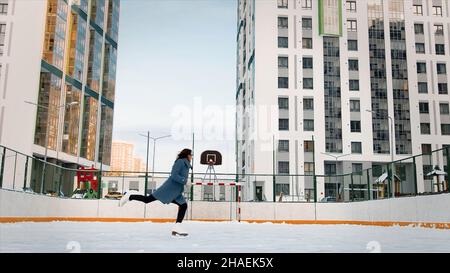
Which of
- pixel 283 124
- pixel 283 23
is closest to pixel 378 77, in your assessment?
pixel 283 124

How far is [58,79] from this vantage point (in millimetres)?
51438

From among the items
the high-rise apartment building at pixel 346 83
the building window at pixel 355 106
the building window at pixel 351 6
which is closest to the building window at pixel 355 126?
the high-rise apartment building at pixel 346 83

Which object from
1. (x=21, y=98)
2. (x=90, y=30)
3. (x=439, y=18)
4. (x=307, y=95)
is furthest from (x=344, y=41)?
(x=21, y=98)

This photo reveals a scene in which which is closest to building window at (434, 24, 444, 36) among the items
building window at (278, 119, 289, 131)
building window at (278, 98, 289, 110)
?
building window at (278, 98, 289, 110)

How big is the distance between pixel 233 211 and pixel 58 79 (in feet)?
125

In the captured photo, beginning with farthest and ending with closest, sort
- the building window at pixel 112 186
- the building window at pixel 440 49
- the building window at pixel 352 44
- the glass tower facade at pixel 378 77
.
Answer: the building window at pixel 440 49 → the building window at pixel 352 44 → the glass tower facade at pixel 378 77 → the building window at pixel 112 186

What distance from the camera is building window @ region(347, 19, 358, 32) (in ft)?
190

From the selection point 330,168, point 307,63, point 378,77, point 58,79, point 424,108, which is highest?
point 307,63

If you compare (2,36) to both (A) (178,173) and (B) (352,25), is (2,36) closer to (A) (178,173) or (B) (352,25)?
(B) (352,25)

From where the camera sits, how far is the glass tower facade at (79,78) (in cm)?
4944

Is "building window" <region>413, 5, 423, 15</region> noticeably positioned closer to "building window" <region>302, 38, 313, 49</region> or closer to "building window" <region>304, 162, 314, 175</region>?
"building window" <region>302, 38, 313, 49</region>

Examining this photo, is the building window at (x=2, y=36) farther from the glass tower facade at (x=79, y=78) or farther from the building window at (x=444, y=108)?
the building window at (x=444, y=108)

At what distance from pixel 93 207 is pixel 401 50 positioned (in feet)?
163

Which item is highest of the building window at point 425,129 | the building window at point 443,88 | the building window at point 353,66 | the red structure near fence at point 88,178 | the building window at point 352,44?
the building window at point 352,44
